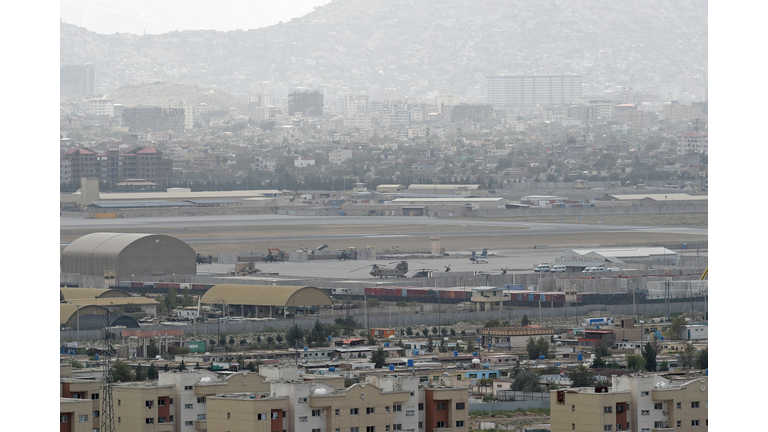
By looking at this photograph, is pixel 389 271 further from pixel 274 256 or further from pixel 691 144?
pixel 691 144

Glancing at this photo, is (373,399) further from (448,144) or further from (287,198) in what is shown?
(448,144)

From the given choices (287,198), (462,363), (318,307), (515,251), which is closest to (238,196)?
(287,198)

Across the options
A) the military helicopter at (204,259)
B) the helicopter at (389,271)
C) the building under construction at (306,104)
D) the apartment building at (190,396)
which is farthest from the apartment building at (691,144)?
the apartment building at (190,396)

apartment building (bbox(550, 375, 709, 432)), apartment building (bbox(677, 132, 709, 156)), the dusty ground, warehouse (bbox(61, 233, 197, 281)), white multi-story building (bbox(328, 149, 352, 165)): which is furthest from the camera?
white multi-story building (bbox(328, 149, 352, 165))

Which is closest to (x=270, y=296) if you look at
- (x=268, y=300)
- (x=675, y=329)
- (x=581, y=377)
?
(x=268, y=300)

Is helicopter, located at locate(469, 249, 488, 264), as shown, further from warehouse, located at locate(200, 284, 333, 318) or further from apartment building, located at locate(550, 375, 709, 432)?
apartment building, located at locate(550, 375, 709, 432)

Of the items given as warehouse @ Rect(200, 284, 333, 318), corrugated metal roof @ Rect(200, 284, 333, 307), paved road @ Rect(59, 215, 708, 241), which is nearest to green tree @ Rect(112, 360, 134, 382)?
warehouse @ Rect(200, 284, 333, 318)
